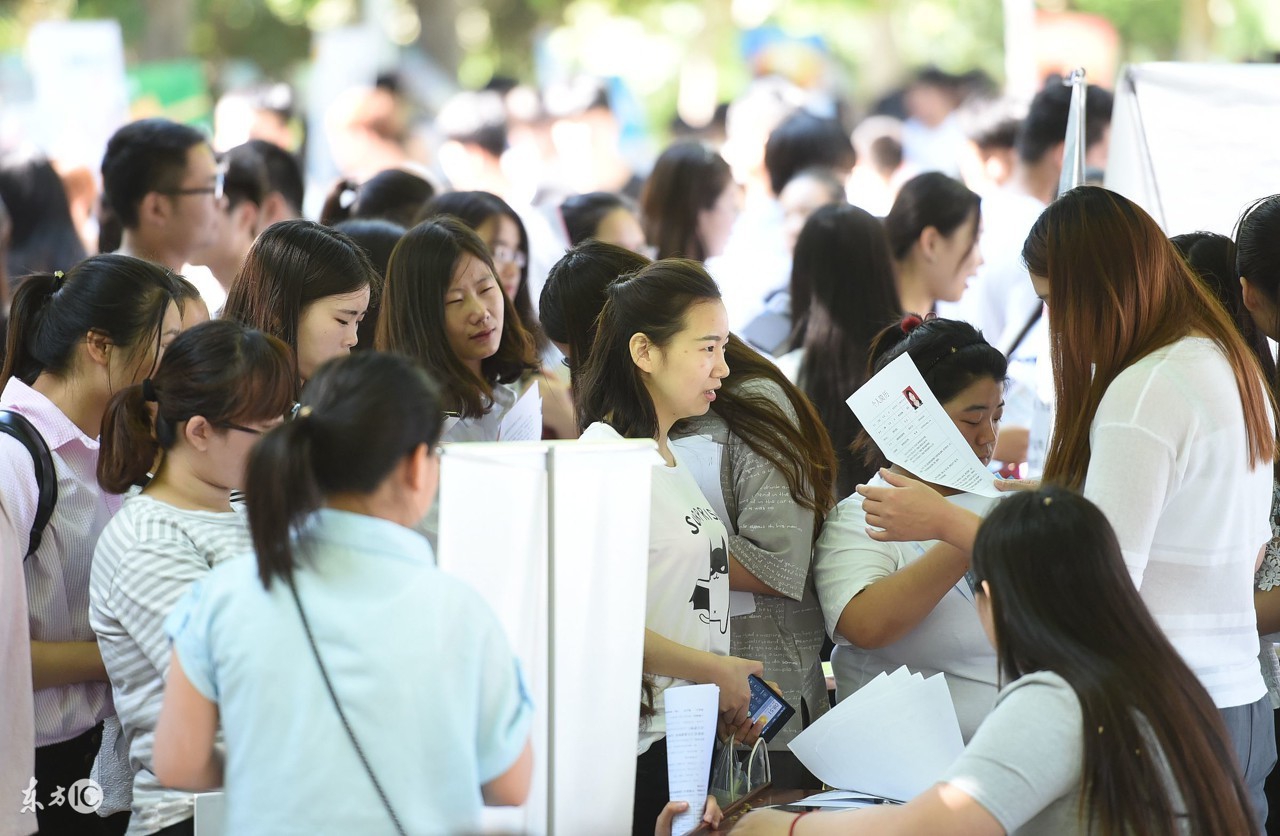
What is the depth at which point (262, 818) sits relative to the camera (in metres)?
1.73

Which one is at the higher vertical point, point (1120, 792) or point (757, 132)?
point (757, 132)

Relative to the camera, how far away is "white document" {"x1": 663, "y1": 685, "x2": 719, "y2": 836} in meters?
2.12

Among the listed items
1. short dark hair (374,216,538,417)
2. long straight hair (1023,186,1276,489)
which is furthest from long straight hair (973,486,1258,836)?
short dark hair (374,216,538,417)

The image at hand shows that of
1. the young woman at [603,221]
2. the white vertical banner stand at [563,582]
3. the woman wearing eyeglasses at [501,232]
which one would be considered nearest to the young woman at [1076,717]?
the white vertical banner stand at [563,582]

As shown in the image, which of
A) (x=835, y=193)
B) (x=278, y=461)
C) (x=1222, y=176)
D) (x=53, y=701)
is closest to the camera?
(x=278, y=461)

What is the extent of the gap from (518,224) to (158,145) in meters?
1.03

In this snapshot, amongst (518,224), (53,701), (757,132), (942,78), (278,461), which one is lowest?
(53,701)

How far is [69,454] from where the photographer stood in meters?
2.46

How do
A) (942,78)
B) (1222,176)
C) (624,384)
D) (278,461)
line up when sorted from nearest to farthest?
(278,461)
(624,384)
(1222,176)
(942,78)

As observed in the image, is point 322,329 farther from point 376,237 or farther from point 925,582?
point 925,582

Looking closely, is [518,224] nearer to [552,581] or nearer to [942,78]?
[552,581]

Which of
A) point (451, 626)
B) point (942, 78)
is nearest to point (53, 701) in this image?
point (451, 626)

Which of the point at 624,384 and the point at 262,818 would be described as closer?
the point at 262,818

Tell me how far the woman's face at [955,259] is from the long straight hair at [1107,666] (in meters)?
2.50
